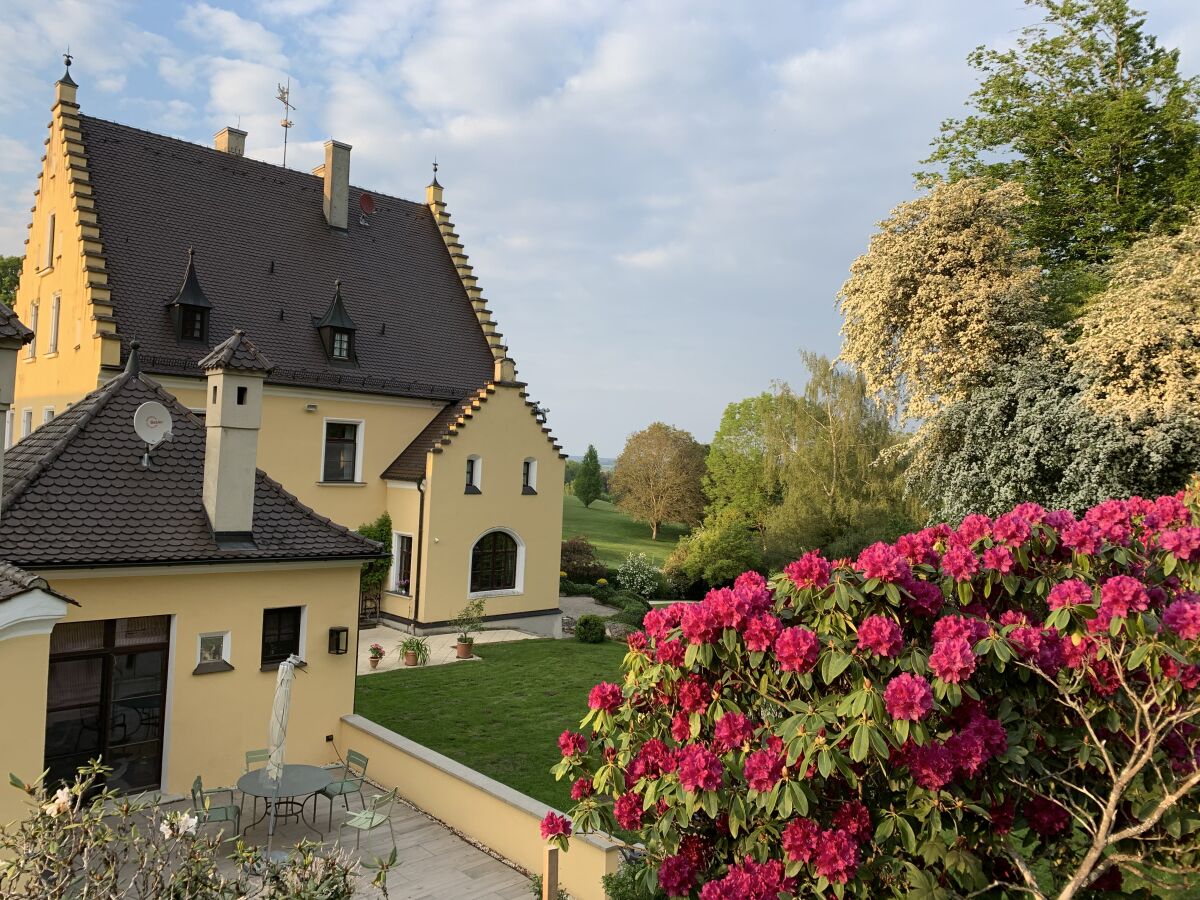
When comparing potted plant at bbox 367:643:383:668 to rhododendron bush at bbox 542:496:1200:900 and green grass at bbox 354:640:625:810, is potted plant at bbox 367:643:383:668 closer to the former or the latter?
green grass at bbox 354:640:625:810

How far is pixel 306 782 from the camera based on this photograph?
31.2 ft

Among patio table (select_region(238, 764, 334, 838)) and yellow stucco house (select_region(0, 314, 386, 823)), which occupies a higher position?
yellow stucco house (select_region(0, 314, 386, 823))

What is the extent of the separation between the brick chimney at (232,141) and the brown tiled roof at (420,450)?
1113 centimetres

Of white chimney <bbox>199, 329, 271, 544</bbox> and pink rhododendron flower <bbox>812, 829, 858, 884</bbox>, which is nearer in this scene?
pink rhododendron flower <bbox>812, 829, 858, 884</bbox>

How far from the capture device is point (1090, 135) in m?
22.6

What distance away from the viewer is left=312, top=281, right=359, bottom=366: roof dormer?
2211 cm

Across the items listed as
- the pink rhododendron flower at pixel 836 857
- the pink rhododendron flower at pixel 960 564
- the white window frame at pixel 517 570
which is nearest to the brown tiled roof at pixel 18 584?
the pink rhododendron flower at pixel 836 857

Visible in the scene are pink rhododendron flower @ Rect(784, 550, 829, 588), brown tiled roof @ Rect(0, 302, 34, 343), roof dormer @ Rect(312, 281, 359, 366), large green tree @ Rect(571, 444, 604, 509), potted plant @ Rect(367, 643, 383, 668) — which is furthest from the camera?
large green tree @ Rect(571, 444, 604, 509)

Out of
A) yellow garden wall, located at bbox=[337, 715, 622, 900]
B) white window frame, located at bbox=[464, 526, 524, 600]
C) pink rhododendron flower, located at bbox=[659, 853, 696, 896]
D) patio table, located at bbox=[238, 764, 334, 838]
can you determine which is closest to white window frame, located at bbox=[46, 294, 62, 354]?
white window frame, located at bbox=[464, 526, 524, 600]

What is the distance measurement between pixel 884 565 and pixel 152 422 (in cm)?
1017

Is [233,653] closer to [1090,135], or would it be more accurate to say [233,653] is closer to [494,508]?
[494,508]

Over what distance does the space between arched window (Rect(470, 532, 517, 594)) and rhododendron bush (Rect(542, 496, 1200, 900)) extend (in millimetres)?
17466

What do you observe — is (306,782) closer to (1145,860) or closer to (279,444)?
(1145,860)

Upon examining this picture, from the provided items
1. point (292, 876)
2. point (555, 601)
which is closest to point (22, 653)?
point (292, 876)
